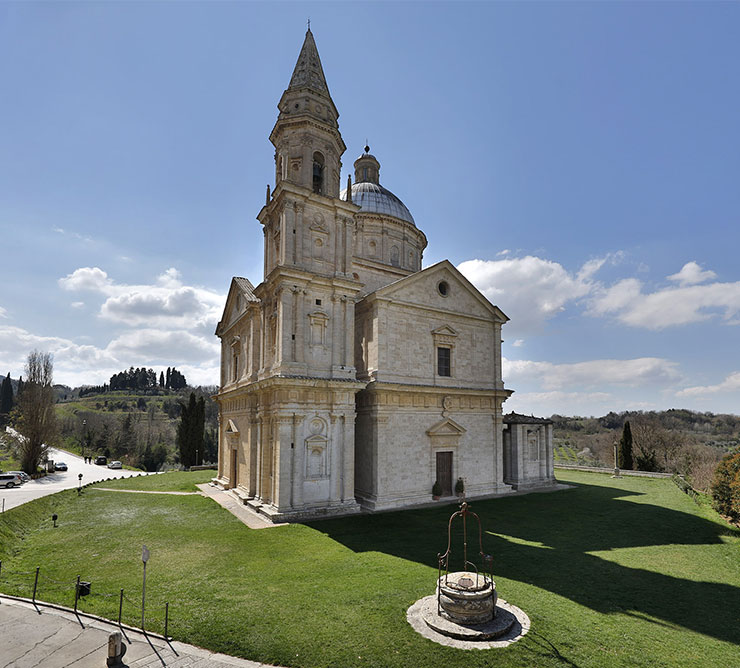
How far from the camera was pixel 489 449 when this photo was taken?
2817 centimetres

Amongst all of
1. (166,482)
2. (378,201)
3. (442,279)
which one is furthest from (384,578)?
(378,201)

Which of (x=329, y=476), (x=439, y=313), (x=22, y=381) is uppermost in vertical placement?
(x=439, y=313)

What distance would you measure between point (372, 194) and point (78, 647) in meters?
33.4

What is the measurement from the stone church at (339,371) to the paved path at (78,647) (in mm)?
10623

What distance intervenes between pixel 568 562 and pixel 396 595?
284 inches

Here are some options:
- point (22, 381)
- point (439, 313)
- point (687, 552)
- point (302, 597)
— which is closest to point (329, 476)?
point (302, 597)

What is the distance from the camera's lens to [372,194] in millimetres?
35781

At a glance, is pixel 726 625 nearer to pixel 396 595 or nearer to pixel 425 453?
pixel 396 595

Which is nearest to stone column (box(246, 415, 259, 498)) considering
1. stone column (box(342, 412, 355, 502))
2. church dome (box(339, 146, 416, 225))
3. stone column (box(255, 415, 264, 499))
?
stone column (box(255, 415, 264, 499))

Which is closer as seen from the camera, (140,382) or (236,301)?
(236,301)

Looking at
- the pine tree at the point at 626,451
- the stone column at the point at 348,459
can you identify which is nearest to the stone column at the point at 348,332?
the stone column at the point at 348,459

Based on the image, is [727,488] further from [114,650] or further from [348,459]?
[114,650]

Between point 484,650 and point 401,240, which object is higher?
point 401,240

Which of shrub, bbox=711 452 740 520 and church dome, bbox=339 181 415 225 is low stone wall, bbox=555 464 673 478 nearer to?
shrub, bbox=711 452 740 520
